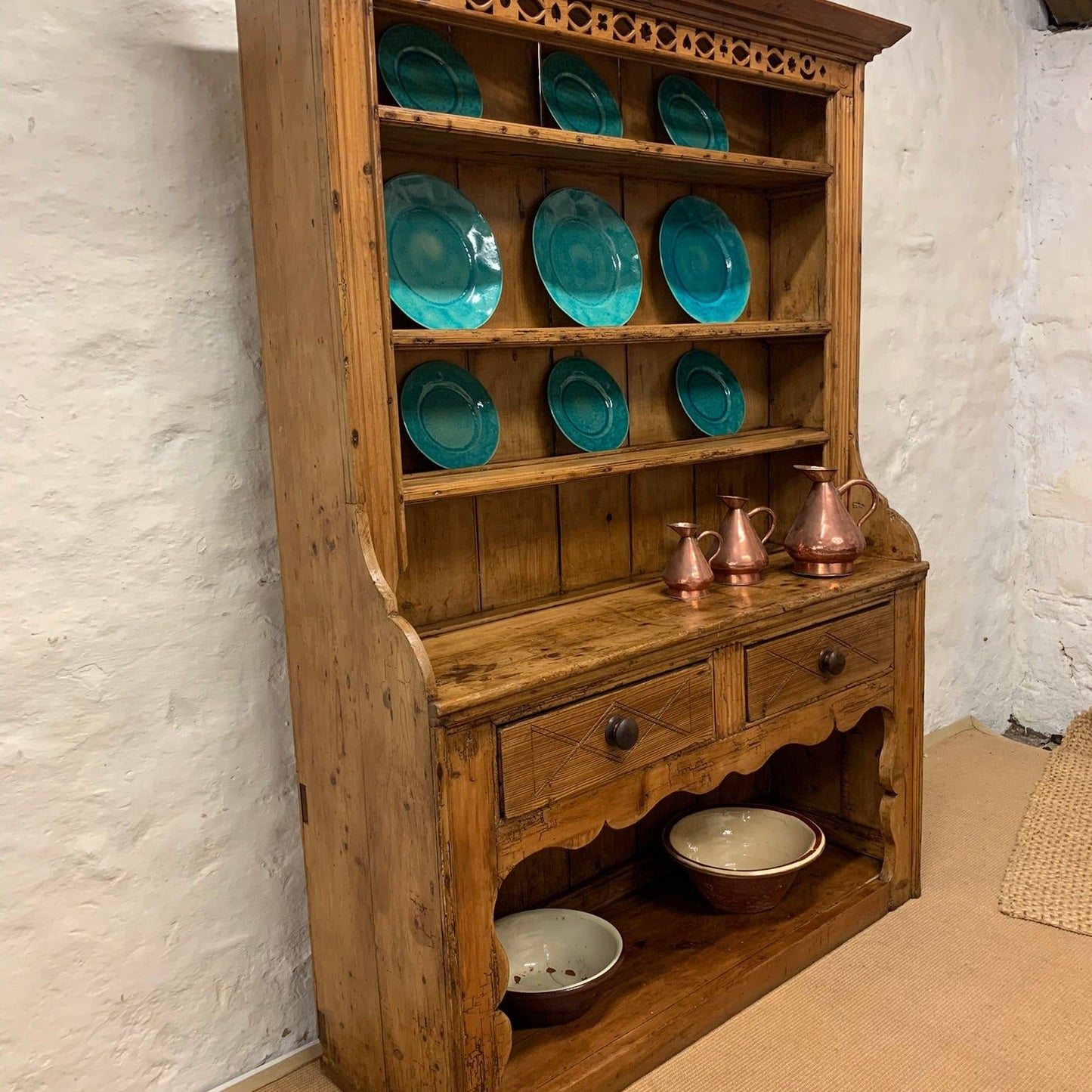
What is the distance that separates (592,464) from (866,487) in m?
0.75

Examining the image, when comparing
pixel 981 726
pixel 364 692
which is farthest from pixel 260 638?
pixel 981 726

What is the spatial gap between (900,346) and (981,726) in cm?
128

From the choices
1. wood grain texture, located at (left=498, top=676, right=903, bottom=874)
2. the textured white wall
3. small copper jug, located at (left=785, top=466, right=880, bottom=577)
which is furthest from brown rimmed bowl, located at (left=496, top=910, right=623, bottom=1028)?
small copper jug, located at (left=785, top=466, right=880, bottom=577)

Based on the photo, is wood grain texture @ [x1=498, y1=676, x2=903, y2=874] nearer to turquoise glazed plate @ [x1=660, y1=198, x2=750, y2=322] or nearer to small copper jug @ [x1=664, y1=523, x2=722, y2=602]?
small copper jug @ [x1=664, y1=523, x2=722, y2=602]

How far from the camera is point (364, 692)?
5.43 ft

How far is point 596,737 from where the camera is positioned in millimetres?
1746

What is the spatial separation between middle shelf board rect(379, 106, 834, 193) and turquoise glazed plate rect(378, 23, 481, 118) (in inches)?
2.8

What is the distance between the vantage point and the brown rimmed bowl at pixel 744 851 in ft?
7.18

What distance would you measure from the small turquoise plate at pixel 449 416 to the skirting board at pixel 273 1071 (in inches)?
44.4

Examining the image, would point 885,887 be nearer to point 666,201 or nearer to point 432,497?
→ point 432,497

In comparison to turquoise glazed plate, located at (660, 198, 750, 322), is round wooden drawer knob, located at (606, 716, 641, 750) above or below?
below

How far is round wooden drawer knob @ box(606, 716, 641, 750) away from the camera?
1759 millimetres

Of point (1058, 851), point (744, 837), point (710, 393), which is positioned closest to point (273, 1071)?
point (744, 837)

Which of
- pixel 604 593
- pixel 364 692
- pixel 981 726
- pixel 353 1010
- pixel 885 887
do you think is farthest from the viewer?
pixel 981 726
